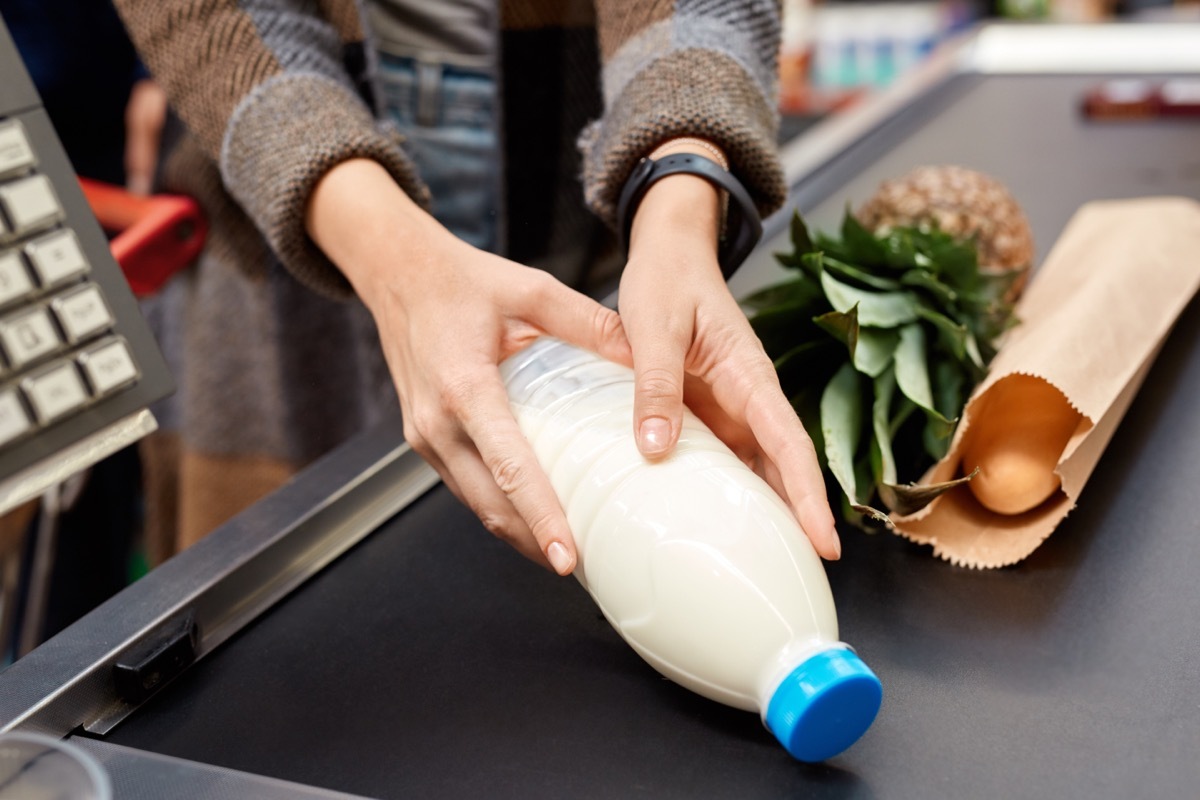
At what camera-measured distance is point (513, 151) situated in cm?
107

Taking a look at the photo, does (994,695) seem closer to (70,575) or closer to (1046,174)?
(1046,174)

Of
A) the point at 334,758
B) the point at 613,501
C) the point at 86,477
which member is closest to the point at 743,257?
the point at 613,501

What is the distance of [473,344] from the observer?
2.02 feet

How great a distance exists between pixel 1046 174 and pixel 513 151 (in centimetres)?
73

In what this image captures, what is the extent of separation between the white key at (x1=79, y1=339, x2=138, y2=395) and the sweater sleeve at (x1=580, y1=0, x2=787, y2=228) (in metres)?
0.37

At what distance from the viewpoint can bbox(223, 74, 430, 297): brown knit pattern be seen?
0.76m

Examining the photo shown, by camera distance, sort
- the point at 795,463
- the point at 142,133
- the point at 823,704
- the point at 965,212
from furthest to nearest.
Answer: the point at 142,133 → the point at 965,212 → the point at 795,463 → the point at 823,704

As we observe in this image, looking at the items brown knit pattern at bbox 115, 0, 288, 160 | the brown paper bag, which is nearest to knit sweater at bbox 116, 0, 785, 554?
brown knit pattern at bbox 115, 0, 288, 160

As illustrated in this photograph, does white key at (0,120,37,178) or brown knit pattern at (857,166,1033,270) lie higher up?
white key at (0,120,37,178)

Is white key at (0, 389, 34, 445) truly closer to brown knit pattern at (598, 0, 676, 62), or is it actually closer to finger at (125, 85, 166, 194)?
brown knit pattern at (598, 0, 676, 62)

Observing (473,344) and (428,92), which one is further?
(428,92)

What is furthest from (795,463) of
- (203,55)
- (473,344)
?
(203,55)

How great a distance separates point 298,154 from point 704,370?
14.2 inches

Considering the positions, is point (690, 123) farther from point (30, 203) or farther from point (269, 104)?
point (30, 203)
